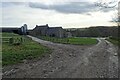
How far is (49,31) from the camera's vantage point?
101438mm

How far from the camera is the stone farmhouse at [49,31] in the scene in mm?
96625

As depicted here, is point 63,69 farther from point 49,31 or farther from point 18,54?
point 49,31

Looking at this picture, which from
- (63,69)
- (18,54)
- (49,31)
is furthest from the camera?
(49,31)

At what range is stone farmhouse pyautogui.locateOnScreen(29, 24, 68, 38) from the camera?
317 ft

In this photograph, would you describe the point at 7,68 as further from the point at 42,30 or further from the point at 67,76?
the point at 42,30

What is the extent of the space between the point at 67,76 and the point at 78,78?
1.94 ft

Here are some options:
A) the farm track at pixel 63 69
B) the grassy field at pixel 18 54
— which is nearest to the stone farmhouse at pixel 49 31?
the grassy field at pixel 18 54

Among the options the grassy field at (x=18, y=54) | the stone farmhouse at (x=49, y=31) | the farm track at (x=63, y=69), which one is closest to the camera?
the farm track at (x=63, y=69)

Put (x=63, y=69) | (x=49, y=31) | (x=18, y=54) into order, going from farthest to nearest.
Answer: (x=49, y=31), (x=18, y=54), (x=63, y=69)

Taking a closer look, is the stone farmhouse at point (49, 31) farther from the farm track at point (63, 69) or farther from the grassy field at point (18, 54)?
the farm track at point (63, 69)

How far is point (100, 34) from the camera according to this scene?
4653 inches

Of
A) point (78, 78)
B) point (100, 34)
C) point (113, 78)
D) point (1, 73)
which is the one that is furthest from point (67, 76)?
point (100, 34)

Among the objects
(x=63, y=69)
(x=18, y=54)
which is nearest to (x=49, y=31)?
(x=18, y=54)

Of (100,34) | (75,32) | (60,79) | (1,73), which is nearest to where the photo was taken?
(60,79)
